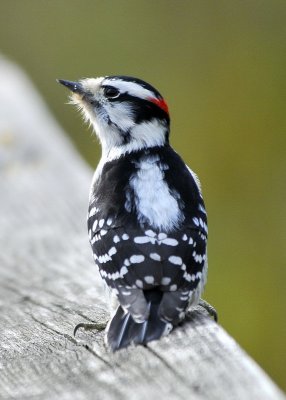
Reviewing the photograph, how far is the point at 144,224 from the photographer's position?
3682mm

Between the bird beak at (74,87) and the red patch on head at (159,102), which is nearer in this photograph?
the red patch on head at (159,102)

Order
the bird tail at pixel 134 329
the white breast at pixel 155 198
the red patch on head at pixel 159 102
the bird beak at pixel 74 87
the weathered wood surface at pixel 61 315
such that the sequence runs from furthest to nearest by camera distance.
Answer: the bird beak at pixel 74 87
the red patch on head at pixel 159 102
the white breast at pixel 155 198
the bird tail at pixel 134 329
the weathered wood surface at pixel 61 315

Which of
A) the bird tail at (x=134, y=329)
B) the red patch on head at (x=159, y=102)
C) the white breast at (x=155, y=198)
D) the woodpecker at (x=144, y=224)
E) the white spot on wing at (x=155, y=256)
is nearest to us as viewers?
the bird tail at (x=134, y=329)

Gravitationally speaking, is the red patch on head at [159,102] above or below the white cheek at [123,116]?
above

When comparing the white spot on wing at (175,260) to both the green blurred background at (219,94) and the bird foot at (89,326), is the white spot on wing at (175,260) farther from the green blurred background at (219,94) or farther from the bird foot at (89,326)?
the green blurred background at (219,94)

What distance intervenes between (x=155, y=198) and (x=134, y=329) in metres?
0.84

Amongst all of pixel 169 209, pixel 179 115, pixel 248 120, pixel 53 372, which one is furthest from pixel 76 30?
pixel 53 372

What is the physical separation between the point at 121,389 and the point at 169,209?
128 centimetres

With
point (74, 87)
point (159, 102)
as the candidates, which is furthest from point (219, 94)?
point (159, 102)

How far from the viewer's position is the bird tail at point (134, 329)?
3.06 meters

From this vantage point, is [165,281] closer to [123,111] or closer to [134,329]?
[134,329]

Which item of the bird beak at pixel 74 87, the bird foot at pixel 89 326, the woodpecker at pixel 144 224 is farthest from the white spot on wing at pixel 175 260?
the bird beak at pixel 74 87

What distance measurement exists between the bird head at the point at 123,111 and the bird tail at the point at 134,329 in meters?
1.36

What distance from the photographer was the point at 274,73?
29.6ft
